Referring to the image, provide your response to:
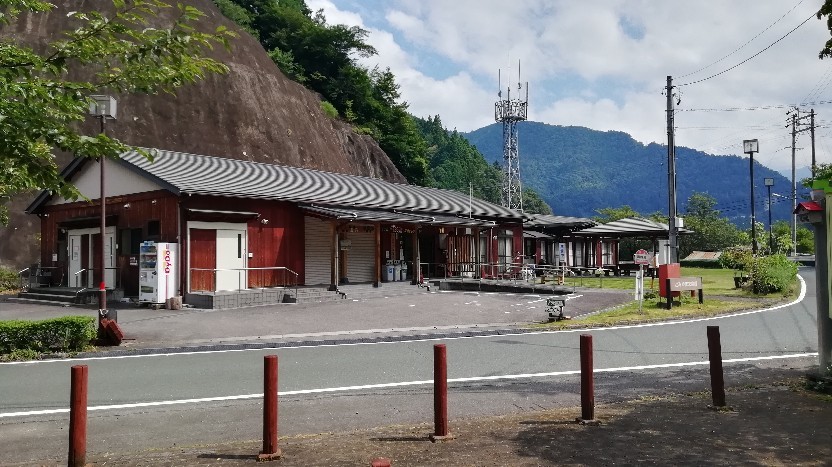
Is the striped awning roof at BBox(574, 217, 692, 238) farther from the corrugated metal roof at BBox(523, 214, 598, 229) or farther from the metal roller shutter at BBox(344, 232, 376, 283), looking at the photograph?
the metal roller shutter at BBox(344, 232, 376, 283)

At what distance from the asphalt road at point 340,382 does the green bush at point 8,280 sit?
2148cm

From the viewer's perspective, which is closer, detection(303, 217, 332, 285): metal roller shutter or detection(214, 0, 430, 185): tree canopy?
detection(303, 217, 332, 285): metal roller shutter

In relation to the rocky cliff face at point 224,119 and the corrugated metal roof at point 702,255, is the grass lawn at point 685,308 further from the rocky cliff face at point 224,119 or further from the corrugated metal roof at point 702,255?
the corrugated metal roof at point 702,255

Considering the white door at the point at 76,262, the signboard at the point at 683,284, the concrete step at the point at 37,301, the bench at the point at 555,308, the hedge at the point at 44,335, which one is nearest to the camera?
the hedge at the point at 44,335

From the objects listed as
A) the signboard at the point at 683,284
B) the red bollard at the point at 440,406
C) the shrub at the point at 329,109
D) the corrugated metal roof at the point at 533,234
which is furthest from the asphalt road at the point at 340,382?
the shrub at the point at 329,109

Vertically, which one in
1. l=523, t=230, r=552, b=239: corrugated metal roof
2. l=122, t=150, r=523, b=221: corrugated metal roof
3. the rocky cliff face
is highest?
the rocky cliff face

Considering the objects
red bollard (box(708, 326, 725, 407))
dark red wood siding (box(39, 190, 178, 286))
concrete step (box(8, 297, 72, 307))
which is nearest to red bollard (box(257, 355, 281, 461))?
red bollard (box(708, 326, 725, 407))

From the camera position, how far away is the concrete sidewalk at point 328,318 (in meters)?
13.6

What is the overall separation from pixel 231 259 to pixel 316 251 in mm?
4124

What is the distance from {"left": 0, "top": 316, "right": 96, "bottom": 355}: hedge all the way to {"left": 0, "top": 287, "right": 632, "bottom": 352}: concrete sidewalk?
A: 0.94m

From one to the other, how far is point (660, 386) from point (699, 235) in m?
67.6

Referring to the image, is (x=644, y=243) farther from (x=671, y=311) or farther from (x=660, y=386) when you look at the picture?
(x=660, y=386)

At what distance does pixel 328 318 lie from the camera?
16.8m

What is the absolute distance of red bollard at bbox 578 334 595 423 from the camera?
598 cm
